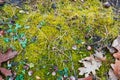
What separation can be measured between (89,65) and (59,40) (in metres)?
0.38

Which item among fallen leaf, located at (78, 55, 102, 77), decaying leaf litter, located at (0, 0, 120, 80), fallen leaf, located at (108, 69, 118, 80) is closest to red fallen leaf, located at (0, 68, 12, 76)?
Answer: decaying leaf litter, located at (0, 0, 120, 80)

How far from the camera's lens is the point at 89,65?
8.08 feet

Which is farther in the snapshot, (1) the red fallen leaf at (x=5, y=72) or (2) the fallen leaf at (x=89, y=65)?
(2) the fallen leaf at (x=89, y=65)

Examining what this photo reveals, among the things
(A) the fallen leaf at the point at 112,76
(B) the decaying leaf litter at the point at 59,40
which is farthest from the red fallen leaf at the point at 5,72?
(A) the fallen leaf at the point at 112,76

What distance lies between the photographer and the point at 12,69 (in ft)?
7.86

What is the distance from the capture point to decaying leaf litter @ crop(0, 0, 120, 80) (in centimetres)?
241

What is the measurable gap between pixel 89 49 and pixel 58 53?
0.96 ft

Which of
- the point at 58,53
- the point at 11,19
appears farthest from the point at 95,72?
the point at 11,19

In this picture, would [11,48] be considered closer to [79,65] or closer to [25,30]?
[25,30]

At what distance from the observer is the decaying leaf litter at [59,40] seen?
2414 millimetres

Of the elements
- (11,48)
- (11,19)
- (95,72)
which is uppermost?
(11,19)

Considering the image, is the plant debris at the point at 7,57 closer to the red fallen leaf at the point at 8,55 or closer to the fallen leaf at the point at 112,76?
the red fallen leaf at the point at 8,55

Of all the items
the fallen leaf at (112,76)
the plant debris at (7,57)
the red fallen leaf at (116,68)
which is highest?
the plant debris at (7,57)

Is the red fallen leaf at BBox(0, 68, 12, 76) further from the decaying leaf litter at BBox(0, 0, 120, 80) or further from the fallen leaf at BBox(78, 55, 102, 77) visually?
the fallen leaf at BBox(78, 55, 102, 77)
